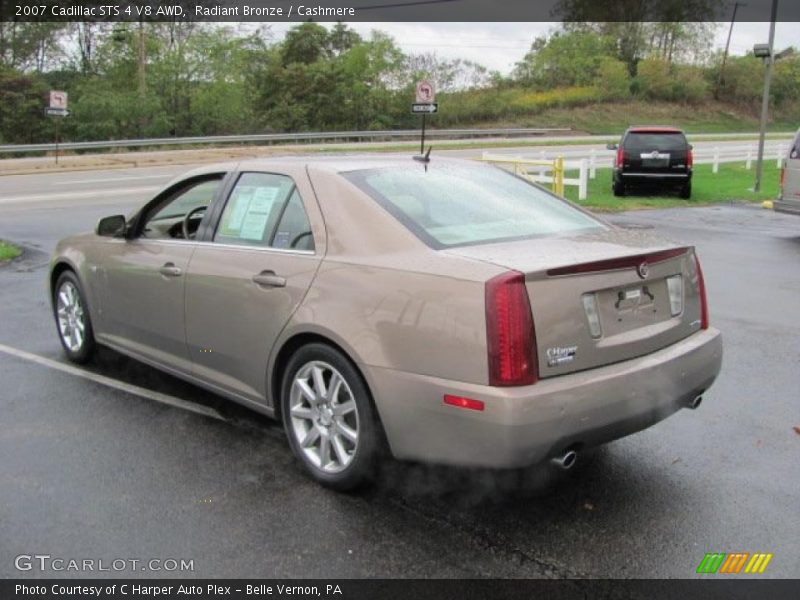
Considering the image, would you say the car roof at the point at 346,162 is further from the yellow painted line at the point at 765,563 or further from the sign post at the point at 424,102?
the sign post at the point at 424,102

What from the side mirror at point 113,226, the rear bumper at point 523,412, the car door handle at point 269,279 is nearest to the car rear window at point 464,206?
the car door handle at point 269,279

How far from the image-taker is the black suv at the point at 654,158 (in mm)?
18531

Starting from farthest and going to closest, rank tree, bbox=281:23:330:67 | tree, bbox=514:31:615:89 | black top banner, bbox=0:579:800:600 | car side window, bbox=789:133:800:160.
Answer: tree, bbox=514:31:615:89 → tree, bbox=281:23:330:67 → car side window, bbox=789:133:800:160 → black top banner, bbox=0:579:800:600

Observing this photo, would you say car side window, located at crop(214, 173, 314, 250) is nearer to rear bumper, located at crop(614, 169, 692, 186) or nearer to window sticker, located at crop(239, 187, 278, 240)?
window sticker, located at crop(239, 187, 278, 240)

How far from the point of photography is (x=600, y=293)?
11.4ft

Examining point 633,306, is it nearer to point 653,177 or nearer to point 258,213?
point 258,213

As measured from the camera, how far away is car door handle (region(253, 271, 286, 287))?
3.98 meters

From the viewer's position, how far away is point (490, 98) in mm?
56156

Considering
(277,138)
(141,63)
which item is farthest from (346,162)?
(141,63)

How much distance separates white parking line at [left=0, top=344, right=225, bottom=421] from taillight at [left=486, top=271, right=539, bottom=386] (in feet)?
7.34

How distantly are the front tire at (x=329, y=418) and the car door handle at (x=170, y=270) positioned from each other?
1.11m

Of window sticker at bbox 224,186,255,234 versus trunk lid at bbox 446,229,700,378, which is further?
window sticker at bbox 224,186,255,234

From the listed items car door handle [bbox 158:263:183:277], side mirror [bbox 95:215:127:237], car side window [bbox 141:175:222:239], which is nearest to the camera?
car door handle [bbox 158:263:183:277]

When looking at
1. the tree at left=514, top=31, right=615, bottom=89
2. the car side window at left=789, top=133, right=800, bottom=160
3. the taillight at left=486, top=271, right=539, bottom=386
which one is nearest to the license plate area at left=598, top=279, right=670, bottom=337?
the taillight at left=486, top=271, right=539, bottom=386
